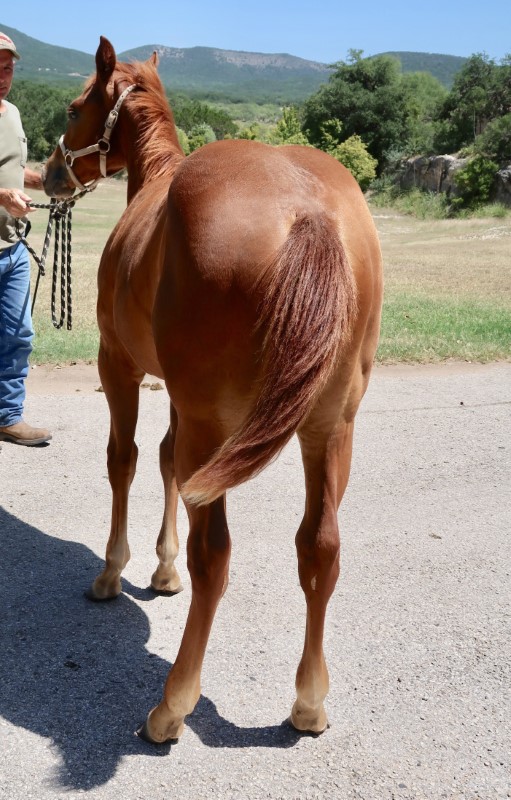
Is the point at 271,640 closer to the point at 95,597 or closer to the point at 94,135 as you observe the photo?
the point at 95,597

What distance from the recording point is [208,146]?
273cm

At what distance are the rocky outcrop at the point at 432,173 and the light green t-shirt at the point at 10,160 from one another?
2897 centimetres

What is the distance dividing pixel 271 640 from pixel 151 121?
2.55m

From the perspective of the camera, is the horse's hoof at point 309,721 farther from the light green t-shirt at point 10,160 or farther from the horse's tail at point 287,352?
the light green t-shirt at point 10,160

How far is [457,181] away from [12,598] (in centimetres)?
3015

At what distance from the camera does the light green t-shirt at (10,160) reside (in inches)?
185

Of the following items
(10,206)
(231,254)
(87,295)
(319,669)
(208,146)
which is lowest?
(87,295)

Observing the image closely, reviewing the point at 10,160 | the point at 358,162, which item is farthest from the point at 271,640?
the point at 358,162

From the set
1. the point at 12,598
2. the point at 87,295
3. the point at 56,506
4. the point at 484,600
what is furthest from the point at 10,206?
the point at 87,295

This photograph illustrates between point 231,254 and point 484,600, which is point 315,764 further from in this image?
point 231,254

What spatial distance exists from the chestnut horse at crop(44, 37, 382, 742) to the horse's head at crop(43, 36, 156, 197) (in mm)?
1099

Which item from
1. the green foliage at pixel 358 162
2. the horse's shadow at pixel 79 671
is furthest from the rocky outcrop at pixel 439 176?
the horse's shadow at pixel 79 671

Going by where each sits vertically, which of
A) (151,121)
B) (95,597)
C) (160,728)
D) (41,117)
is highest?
(151,121)

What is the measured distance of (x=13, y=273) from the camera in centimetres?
508
